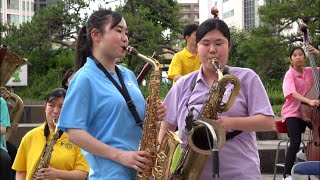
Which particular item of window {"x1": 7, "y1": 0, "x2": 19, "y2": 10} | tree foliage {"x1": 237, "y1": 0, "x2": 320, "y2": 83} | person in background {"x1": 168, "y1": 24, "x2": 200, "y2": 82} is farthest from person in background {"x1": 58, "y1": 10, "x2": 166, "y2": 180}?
window {"x1": 7, "y1": 0, "x2": 19, "y2": 10}

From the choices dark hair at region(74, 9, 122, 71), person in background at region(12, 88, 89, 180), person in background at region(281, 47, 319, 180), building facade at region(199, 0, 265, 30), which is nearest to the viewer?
dark hair at region(74, 9, 122, 71)

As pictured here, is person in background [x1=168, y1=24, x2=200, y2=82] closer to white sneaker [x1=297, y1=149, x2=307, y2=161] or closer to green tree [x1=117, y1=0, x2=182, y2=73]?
white sneaker [x1=297, y1=149, x2=307, y2=161]

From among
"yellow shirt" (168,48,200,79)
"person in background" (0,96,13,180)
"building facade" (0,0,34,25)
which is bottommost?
"person in background" (0,96,13,180)

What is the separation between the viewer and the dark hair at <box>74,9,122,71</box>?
414 cm

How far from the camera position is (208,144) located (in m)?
3.90

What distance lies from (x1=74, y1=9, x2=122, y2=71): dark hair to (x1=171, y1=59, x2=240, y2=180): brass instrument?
24.4 inches

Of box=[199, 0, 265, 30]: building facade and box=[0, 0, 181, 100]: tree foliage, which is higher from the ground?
box=[199, 0, 265, 30]: building facade

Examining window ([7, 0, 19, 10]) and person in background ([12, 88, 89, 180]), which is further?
window ([7, 0, 19, 10])

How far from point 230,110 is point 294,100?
17.3 feet

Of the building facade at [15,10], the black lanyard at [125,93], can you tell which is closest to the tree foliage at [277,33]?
the black lanyard at [125,93]

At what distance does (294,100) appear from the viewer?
9195 mm

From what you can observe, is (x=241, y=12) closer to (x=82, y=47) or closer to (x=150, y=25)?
(x=150, y=25)

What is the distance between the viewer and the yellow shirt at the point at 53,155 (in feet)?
18.8

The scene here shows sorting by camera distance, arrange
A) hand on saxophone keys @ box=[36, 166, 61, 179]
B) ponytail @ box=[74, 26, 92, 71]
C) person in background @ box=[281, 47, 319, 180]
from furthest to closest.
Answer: person in background @ box=[281, 47, 319, 180], hand on saxophone keys @ box=[36, 166, 61, 179], ponytail @ box=[74, 26, 92, 71]
